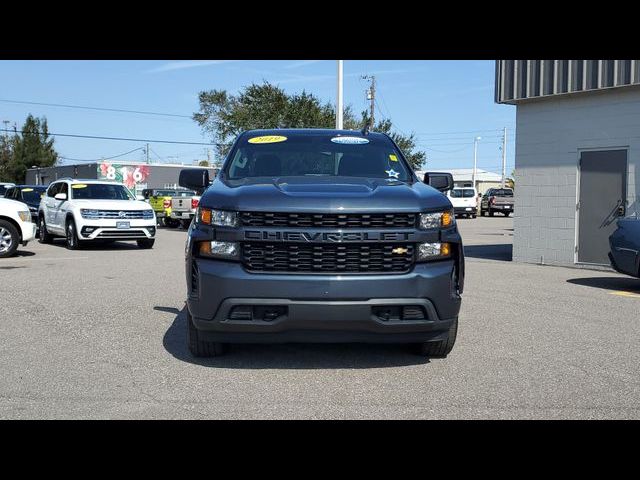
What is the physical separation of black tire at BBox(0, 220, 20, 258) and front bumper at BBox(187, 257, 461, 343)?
1118 cm

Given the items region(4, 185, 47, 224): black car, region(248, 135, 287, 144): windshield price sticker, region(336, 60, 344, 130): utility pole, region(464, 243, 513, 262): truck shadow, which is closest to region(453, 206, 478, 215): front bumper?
region(336, 60, 344, 130): utility pole

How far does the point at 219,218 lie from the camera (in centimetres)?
527

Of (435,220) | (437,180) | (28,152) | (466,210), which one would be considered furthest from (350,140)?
(28,152)

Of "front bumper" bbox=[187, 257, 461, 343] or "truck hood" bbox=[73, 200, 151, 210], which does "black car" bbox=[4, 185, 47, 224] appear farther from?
"front bumper" bbox=[187, 257, 461, 343]

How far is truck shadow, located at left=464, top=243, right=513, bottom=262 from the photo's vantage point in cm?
1697

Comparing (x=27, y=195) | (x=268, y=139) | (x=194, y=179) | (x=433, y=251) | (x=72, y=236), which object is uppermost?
(x=268, y=139)

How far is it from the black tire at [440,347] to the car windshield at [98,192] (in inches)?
539

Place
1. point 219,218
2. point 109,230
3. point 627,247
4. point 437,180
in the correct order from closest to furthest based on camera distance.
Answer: point 219,218 → point 437,180 → point 627,247 → point 109,230

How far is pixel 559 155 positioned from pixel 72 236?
11.7m

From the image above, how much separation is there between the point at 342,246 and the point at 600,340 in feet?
10.7

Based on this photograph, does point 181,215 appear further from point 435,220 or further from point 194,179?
point 435,220
